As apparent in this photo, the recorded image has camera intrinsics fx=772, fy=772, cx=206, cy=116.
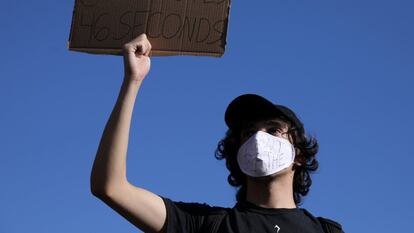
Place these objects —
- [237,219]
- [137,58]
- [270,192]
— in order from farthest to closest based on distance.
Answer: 1. [270,192]
2. [237,219]
3. [137,58]

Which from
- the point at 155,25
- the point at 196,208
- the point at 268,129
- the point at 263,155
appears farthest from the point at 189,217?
the point at 155,25

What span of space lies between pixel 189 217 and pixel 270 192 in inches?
26.4

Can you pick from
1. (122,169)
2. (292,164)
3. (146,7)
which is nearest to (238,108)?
Result: (292,164)

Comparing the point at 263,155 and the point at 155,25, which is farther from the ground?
the point at 155,25

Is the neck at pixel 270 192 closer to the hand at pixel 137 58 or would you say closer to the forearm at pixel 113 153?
the forearm at pixel 113 153

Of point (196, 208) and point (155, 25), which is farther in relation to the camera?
point (155, 25)

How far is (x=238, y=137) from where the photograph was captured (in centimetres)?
581

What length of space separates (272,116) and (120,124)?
1471mm

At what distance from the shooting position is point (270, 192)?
538 centimetres

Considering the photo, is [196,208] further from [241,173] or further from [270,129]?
[270,129]

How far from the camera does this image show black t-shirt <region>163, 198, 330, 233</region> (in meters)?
4.97

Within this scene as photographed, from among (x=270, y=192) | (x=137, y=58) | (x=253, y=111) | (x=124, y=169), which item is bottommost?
(x=270, y=192)

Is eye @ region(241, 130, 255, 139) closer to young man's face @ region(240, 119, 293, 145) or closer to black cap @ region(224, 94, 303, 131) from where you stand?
young man's face @ region(240, 119, 293, 145)

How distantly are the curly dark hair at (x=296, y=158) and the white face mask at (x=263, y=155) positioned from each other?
0.19 m
